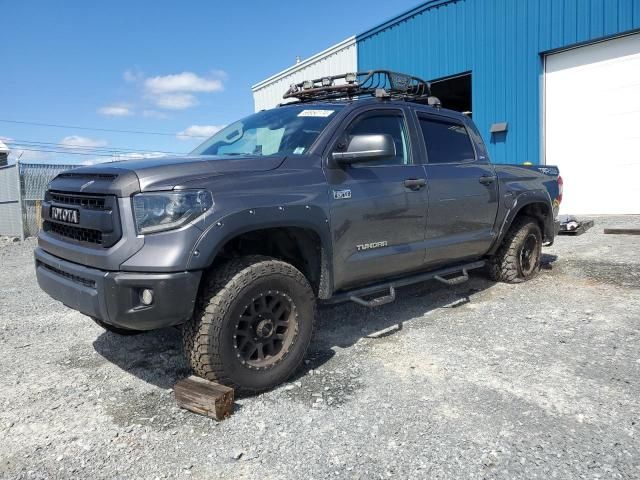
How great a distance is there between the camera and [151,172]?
287cm

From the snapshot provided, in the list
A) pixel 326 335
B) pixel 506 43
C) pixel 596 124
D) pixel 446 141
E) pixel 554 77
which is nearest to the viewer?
pixel 326 335

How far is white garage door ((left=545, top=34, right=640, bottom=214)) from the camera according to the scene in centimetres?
→ 1027

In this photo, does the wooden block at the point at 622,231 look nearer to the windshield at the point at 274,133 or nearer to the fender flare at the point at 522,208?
the fender flare at the point at 522,208

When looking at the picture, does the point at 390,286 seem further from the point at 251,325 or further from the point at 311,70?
the point at 311,70

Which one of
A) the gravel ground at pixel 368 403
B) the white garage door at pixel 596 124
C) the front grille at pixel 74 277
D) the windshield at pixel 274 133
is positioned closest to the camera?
the gravel ground at pixel 368 403

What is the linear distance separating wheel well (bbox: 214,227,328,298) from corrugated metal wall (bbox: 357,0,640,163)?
31.5 feet

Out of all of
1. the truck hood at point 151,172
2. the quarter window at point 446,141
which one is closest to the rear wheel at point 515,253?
the quarter window at point 446,141

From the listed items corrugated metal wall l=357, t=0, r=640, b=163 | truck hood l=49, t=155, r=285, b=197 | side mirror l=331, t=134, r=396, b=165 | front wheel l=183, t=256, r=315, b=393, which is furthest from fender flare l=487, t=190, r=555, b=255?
corrugated metal wall l=357, t=0, r=640, b=163

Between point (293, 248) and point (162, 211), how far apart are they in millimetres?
1070

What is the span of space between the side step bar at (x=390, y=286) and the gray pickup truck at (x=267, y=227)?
17mm

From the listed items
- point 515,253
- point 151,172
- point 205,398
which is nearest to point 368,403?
point 205,398

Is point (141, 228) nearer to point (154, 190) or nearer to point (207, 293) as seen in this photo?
point (154, 190)

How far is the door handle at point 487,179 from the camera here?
4.97m

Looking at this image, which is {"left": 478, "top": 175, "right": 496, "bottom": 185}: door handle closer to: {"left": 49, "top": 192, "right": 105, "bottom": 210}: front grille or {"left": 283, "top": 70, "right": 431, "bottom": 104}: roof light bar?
{"left": 283, "top": 70, "right": 431, "bottom": 104}: roof light bar
